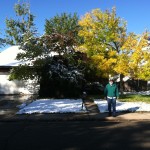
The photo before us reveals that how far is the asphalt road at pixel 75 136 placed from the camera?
8.80 meters

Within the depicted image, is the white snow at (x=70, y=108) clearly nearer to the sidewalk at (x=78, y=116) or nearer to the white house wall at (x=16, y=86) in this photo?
the sidewalk at (x=78, y=116)

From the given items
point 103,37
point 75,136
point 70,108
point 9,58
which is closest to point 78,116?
point 70,108

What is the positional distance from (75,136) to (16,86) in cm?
1859

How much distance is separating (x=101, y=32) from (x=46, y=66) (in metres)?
4.65

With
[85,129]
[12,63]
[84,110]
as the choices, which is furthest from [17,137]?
→ [12,63]

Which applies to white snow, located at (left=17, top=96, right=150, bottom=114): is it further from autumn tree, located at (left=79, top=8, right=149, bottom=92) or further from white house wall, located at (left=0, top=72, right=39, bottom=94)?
white house wall, located at (left=0, top=72, right=39, bottom=94)

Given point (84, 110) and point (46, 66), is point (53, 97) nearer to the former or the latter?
point (46, 66)

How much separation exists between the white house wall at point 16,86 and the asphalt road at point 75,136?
1455 cm

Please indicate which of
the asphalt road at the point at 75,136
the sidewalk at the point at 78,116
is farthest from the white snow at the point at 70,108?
the asphalt road at the point at 75,136

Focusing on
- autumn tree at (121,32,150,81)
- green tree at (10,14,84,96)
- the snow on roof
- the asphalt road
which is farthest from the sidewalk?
the snow on roof

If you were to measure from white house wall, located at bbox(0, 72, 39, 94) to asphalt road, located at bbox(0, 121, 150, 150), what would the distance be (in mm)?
14551

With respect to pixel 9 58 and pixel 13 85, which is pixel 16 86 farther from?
pixel 9 58

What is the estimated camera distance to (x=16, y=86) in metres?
28.1

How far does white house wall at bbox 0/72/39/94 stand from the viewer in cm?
2797
